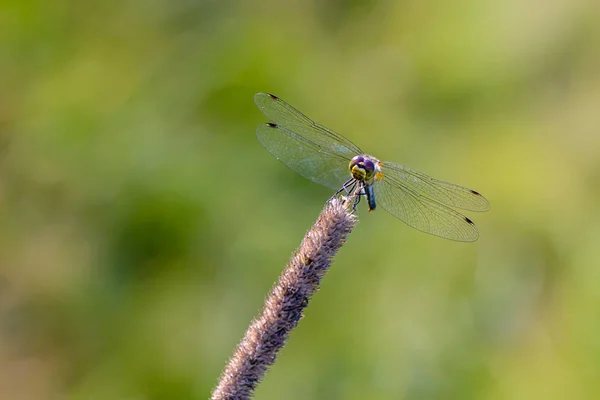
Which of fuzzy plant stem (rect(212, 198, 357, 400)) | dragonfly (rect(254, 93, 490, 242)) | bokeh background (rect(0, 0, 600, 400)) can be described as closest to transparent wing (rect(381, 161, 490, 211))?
dragonfly (rect(254, 93, 490, 242))

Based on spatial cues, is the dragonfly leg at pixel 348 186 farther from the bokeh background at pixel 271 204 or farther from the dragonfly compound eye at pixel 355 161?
the bokeh background at pixel 271 204

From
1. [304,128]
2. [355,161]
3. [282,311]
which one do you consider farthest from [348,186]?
[282,311]

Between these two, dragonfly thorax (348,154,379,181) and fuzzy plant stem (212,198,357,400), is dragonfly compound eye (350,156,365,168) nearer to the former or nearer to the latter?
dragonfly thorax (348,154,379,181)

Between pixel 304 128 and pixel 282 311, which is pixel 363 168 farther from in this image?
pixel 282 311

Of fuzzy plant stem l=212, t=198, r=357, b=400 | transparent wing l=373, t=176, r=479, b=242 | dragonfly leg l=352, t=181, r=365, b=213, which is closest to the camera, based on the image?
fuzzy plant stem l=212, t=198, r=357, b=400

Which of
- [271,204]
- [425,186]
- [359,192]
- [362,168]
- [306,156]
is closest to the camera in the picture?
[359,192]
